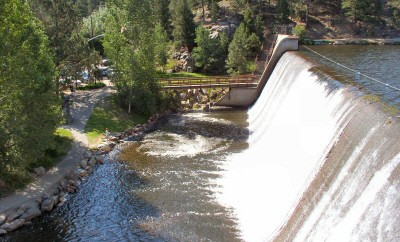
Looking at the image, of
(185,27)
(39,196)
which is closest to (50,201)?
(39,196)

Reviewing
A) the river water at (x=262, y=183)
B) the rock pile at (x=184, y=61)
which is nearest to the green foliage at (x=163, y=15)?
the rock pile at (x=184, y=61)

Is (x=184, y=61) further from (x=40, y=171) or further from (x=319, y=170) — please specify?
(x=319, y=170)

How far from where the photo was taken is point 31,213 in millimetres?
25141

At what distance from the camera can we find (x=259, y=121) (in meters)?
40.4

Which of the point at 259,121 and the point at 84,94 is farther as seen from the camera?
the point at 84,94

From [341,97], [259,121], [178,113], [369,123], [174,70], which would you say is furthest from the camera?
[174,70]

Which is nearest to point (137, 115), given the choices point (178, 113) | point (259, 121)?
point (178, 113)

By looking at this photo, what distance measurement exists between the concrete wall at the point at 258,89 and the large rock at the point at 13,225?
29.7 meters

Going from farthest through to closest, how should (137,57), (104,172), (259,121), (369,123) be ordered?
1. (137,57)
2. (259,121)
3. (104,172)
4. (369,123)

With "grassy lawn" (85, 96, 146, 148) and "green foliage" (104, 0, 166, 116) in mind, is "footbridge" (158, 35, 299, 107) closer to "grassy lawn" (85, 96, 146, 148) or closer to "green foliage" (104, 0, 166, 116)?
"green foliage" (104, 0, 166, 116)

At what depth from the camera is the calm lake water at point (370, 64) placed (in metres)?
30.7

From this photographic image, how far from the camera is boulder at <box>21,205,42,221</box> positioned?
24.8 m

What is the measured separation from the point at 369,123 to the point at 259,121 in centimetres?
2025

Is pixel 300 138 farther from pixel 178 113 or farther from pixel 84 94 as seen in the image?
pixel 84 94
